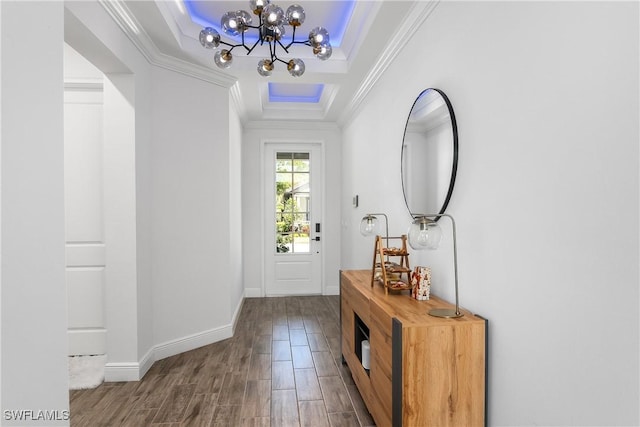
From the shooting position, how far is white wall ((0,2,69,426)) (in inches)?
31.0

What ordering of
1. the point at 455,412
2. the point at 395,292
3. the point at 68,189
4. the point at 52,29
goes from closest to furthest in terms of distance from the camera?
the point at 52,29, the point at 455,412, the point at 395,292, the point at 68,189

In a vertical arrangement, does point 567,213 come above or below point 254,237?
above

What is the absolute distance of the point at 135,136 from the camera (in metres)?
2.70

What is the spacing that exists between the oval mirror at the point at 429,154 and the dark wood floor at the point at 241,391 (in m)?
1.35

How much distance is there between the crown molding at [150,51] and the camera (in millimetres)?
2273

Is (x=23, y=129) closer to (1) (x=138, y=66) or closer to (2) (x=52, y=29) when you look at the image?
(2) (x=52, y=29)

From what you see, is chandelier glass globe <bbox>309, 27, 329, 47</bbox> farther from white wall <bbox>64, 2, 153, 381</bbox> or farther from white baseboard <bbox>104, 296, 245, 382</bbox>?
white baseboard <bbox>104, 296, 245, 382</bbox>

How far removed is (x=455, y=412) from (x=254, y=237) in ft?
13.3

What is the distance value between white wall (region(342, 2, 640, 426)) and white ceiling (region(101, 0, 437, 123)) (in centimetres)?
66

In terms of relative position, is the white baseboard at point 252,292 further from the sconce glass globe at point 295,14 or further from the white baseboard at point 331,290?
the sconce glass globe at point 295,14

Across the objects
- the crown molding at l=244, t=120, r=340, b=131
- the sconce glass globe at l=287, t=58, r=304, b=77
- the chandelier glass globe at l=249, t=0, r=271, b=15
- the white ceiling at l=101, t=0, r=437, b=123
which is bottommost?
the sconce glass globe at l=287, t=58, r=304, b=77

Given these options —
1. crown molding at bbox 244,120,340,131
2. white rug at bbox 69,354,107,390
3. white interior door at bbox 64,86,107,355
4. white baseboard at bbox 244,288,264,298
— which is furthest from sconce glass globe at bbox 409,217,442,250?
white baseboard at bbox 244,288,264,298

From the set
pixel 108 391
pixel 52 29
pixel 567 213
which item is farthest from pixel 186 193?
pixel 567 213

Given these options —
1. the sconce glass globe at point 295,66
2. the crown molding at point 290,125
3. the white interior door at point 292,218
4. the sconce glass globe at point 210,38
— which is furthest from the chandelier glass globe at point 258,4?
the white interior door at point 292,218
